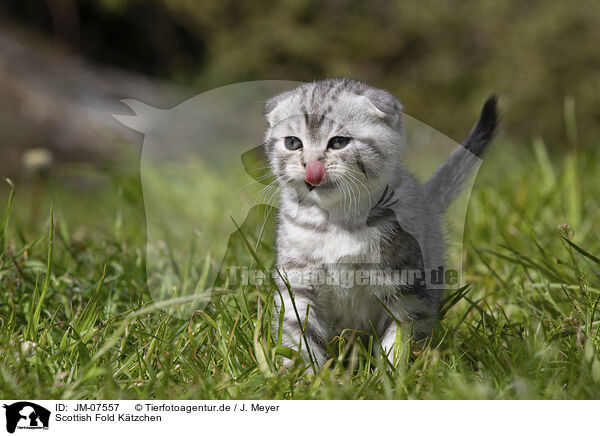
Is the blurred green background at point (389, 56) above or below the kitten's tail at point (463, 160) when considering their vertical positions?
above

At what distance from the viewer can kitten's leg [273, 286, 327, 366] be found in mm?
1118

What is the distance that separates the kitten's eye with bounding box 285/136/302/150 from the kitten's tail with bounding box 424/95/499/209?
1.21ft

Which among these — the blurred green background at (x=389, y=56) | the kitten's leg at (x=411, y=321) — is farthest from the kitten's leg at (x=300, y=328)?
the blurred green background at (x=389, y=56)

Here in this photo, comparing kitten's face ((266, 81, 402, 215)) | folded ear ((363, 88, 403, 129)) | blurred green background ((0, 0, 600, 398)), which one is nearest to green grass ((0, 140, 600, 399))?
blurred green background ((0, 0, 600, 398))

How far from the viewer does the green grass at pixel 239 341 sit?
0.95 meters

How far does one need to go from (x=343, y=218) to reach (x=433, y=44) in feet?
9.60

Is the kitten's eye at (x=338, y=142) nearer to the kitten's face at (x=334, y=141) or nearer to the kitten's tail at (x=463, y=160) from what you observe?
the kitten's face at (x=334, y=141)

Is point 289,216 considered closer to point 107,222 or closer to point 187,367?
point 187,367

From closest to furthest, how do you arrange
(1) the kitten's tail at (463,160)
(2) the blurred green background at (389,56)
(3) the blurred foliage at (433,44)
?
(1) the kitten's tail at (463,160) → (3) the blurred foliage at (433,44) → (2) the blurred green background at (389,56)

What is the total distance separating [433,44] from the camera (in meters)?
3.69

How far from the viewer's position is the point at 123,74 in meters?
3.96

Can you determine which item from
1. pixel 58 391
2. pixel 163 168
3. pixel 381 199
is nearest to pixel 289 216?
pixel 381 199
